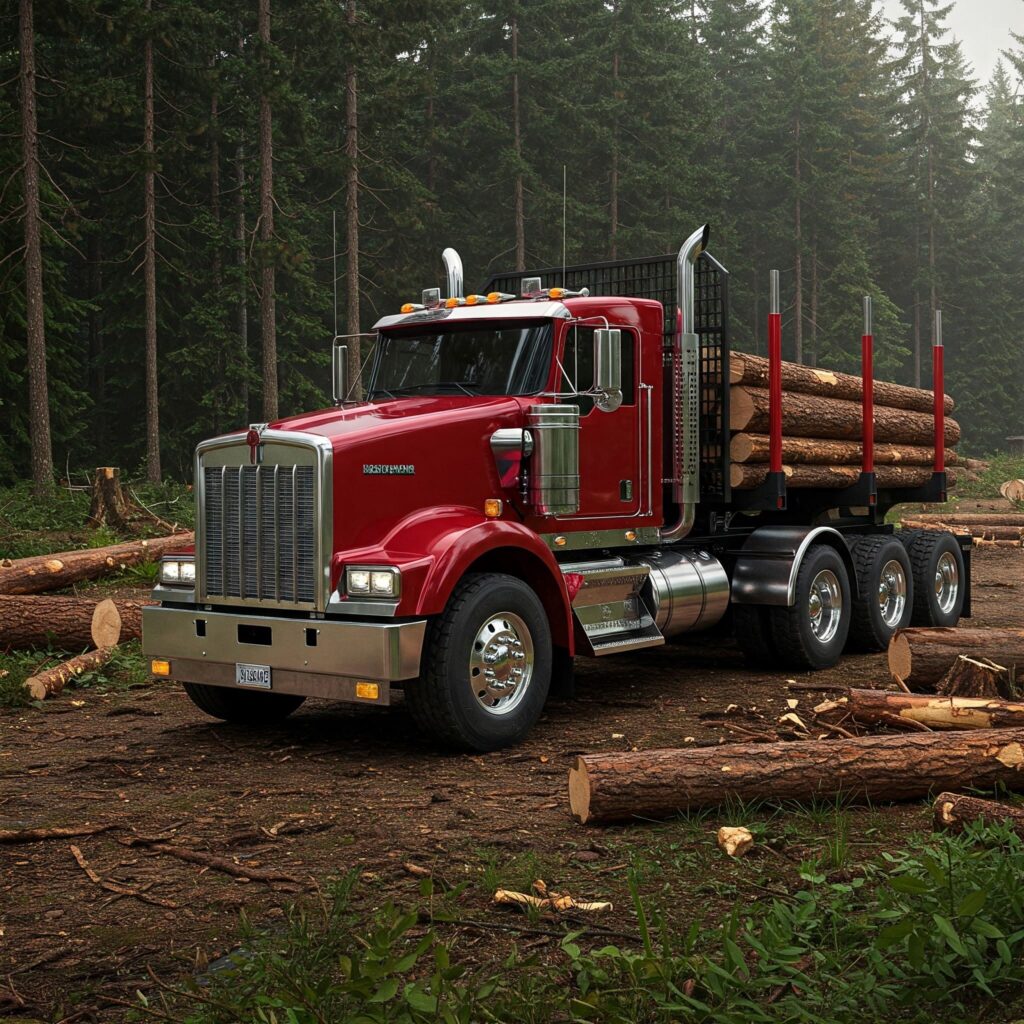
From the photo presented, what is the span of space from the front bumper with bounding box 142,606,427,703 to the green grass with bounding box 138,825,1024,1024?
259cm

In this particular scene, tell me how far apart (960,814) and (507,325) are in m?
4.92

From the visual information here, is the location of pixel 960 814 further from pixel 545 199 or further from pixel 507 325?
pixel 545 199

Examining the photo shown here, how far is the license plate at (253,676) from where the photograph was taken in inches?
311

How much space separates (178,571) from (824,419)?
6.23 m

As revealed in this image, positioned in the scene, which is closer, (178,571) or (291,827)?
(291,827)

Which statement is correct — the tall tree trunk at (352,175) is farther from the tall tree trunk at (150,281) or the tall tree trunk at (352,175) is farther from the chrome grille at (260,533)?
the chrome grille at (260,533)

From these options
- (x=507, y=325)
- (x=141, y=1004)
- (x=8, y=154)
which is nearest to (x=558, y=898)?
(x=141, y=1004)

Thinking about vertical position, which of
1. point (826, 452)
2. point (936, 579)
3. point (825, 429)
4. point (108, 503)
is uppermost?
point (825, 429)

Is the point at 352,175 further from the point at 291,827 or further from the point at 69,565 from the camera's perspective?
the point at 291,827

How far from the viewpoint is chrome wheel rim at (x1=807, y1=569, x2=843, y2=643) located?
37.5 ft

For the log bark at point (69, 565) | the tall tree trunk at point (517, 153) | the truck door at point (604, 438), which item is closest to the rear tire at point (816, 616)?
the truck door at point (604, 438)

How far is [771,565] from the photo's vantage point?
10.9 m

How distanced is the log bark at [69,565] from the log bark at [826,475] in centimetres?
550

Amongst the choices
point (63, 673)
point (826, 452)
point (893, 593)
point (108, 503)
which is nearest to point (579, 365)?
point (826, 452)
